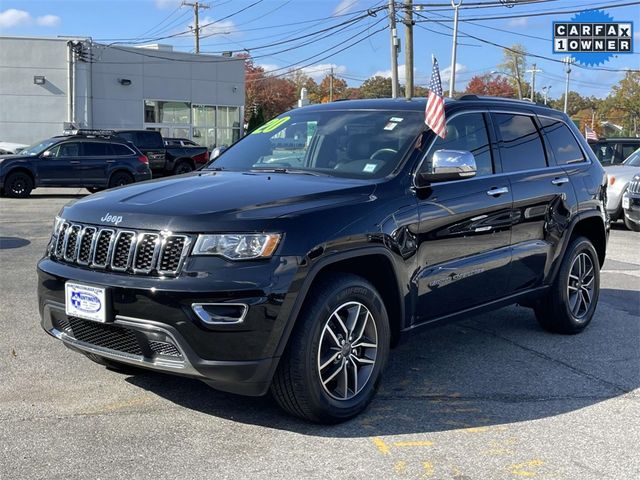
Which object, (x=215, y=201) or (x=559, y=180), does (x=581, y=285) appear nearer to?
(x=559, y=180)

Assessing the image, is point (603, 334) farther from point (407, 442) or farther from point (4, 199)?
point (4, 199)

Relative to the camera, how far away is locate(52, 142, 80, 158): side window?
19.4 meters

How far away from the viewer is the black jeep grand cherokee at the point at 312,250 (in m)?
3.67

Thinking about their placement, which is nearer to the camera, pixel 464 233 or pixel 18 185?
pixel 464 233

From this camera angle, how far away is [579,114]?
10231 centimetres

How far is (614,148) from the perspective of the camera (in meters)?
17.2

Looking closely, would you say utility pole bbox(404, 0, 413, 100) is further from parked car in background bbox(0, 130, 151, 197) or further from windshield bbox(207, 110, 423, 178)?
windshield bbox(207, 110, 423, 178)

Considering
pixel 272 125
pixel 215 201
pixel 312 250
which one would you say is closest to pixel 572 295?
pixel 272 125

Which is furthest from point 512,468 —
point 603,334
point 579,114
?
point 579,114

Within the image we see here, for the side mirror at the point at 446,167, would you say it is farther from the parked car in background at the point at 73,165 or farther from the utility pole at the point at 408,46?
the utility pole at the point at 408,46

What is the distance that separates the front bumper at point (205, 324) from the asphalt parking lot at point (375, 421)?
411 mm

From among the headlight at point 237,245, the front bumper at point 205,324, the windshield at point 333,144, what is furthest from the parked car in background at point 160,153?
the headlight at point 237,245

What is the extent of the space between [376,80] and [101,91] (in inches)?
2168

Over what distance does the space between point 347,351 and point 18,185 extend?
16.5 meters
